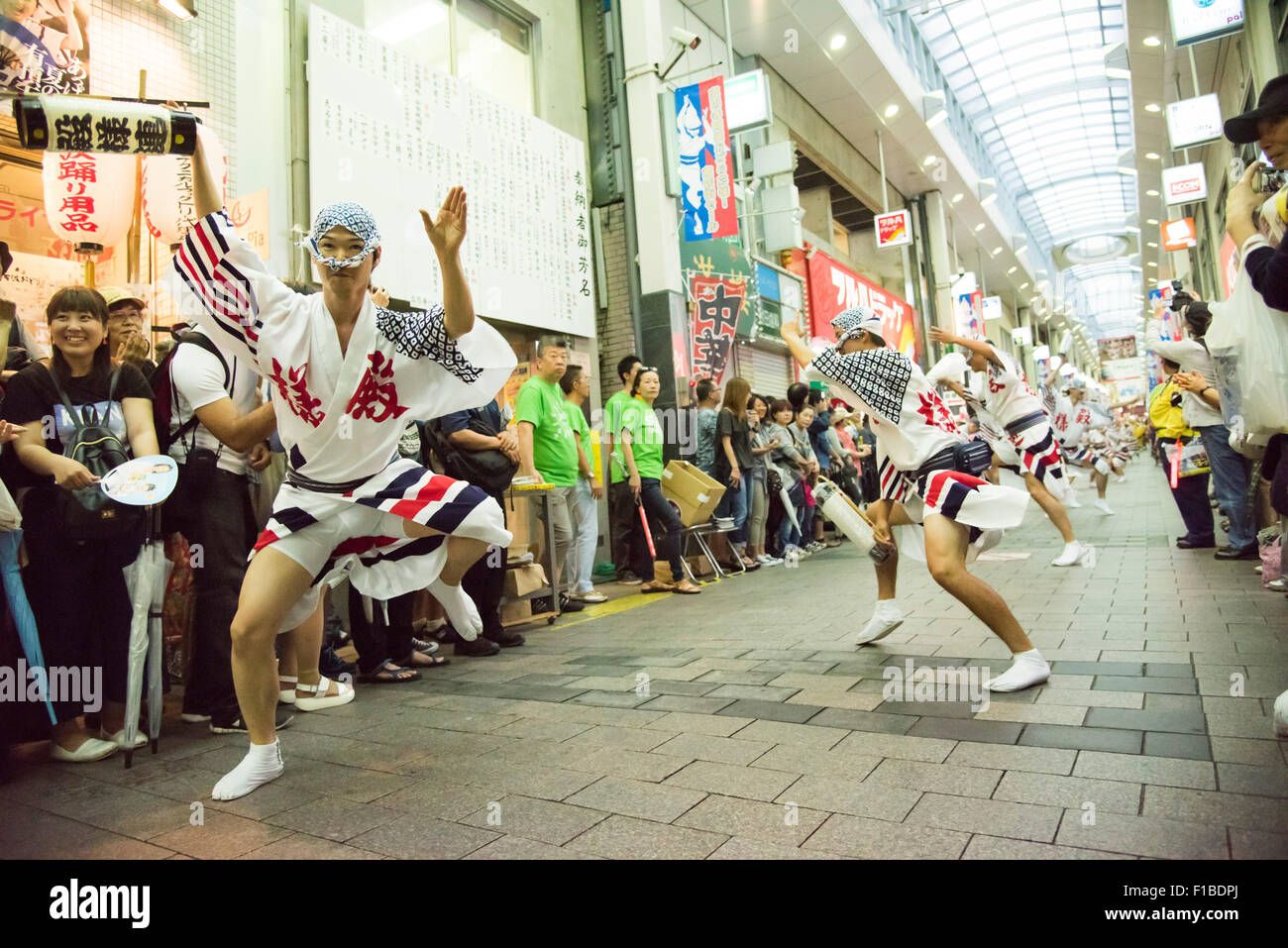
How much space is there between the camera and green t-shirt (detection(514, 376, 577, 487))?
612cm

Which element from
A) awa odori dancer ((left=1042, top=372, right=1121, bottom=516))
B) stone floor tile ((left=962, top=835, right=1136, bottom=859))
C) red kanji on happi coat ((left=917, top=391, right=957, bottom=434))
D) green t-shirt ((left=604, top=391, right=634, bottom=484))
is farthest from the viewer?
awa odori dancer ((left=1042, top=372, right=1121, bottom=516))

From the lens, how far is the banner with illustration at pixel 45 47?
14.8 feet

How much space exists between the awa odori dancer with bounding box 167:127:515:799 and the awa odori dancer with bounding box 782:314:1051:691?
1933 mm

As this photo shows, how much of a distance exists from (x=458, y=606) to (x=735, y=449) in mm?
5708

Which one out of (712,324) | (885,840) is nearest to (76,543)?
(885,840)

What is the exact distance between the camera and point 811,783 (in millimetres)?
2383

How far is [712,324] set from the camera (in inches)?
420

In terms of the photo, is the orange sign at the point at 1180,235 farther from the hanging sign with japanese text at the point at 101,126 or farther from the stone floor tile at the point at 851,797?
the hanging sign with japanese text at the point at 101,126

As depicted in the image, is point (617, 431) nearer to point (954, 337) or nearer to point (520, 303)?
point (520, 303)

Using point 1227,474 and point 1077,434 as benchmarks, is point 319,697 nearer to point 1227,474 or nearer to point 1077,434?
point 1227,474

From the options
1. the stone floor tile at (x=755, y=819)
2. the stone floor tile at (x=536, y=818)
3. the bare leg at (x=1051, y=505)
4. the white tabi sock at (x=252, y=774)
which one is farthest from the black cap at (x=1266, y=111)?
the bare leg at (x=1051, y=505)

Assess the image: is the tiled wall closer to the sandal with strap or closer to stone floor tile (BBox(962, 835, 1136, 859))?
the sandal with strap

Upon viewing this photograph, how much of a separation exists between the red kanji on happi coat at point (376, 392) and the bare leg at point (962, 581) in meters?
2.41

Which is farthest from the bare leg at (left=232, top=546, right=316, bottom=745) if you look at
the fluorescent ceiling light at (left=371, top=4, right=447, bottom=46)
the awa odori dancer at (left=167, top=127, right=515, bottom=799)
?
the fluorescent ceiling light at (left=371, top=4, right=447, bottom=46)
